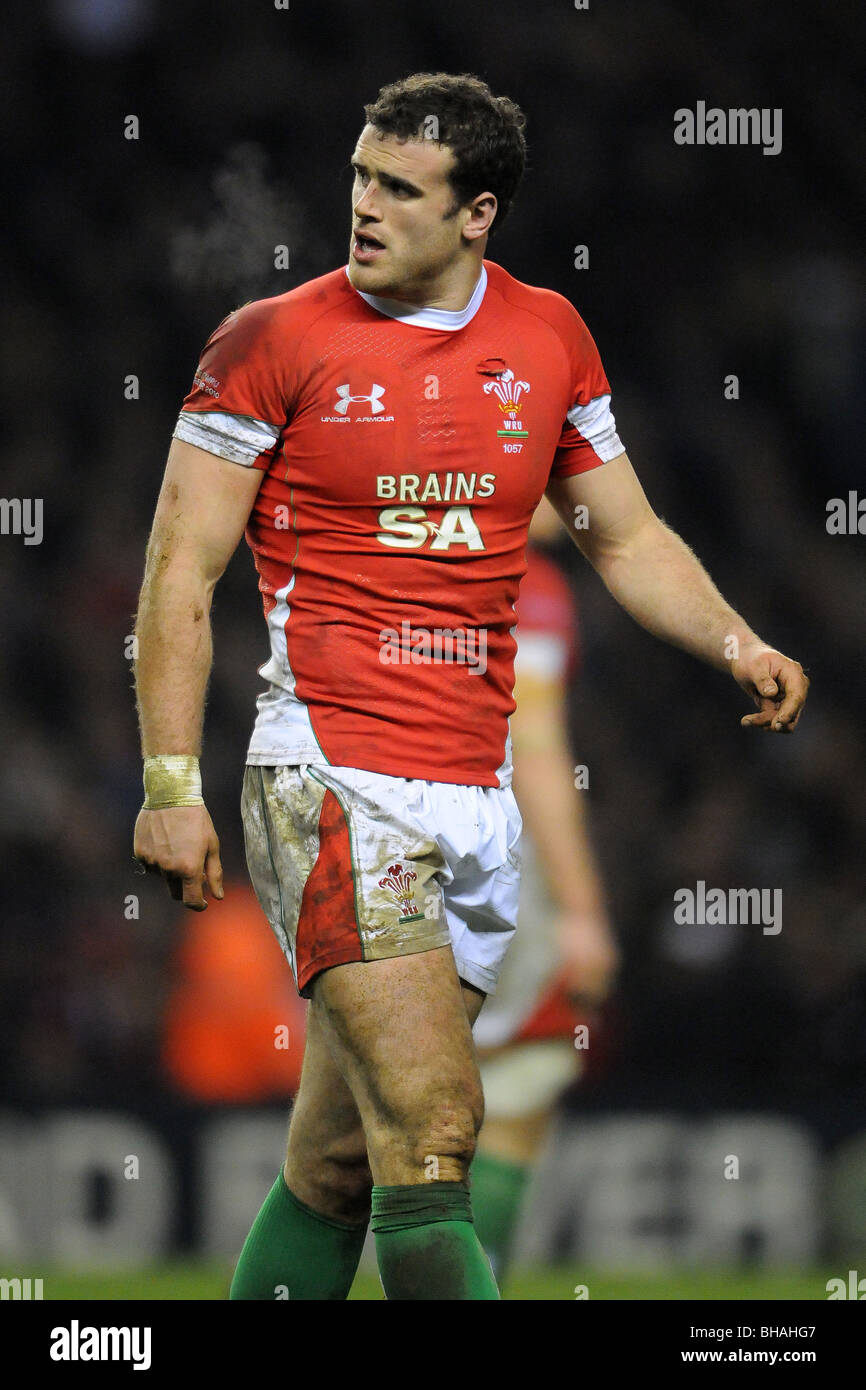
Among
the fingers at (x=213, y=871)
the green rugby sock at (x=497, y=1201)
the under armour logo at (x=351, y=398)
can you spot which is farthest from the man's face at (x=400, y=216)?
the green rugby sock at (x=497, y=1201)

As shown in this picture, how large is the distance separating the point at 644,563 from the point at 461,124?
804 mm

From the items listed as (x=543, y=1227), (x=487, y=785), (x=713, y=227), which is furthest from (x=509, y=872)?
(x=713, y=227)

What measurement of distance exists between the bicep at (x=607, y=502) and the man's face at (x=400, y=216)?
48cm

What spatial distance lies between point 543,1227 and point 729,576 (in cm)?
235

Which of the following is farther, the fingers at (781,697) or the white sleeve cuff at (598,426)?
the white sleeve cuff at (598,426)

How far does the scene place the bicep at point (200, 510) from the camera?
126 inches

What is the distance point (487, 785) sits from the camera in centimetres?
332

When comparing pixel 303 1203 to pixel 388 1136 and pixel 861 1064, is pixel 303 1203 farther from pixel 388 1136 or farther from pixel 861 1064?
pixel 861 1064

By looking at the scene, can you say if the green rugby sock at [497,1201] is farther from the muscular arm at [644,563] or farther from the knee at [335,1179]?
the muscular arm at [644,563]

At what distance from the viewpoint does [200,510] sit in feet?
10.5

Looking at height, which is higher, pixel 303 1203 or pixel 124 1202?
pixel 303 1203

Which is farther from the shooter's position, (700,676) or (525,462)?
(700,676)

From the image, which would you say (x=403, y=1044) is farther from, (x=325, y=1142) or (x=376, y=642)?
(x=376, y=642)

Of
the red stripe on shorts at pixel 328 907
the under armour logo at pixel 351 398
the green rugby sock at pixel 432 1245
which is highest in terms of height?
the under armour logo at pixel 351 398
